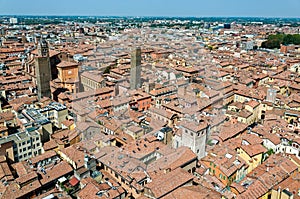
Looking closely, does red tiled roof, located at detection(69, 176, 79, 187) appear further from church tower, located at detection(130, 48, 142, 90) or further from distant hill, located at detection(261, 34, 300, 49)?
distant hill, located at detection(261, 34, 300, 49)

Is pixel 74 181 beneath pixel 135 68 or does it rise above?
beneath

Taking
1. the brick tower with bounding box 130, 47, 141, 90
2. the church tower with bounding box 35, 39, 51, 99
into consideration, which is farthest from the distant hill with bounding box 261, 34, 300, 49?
the brick tower with bounding box 130, 47, 141, 90

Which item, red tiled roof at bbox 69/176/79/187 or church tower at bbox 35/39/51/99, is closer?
red tiled roof at bbox 69/176/79/187

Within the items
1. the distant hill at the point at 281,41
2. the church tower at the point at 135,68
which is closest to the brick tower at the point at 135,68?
the church tower at the point at 135,68

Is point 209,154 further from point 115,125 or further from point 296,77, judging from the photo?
point 296,77

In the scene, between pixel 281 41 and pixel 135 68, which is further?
pixel 281 41

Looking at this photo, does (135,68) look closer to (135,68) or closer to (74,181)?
(135,68)

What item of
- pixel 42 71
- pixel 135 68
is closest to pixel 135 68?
pixel 135 68

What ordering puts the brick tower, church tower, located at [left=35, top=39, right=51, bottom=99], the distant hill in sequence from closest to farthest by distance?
1. the brick tower
2. church tower, located at [left=35, top=39, right=51, bottom=99]
3. the distant hill
